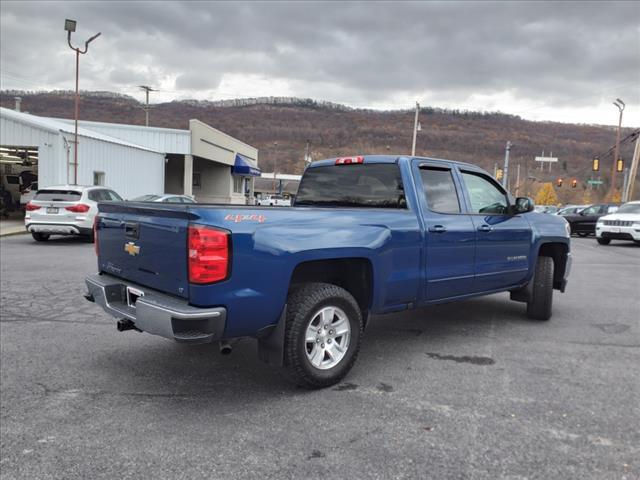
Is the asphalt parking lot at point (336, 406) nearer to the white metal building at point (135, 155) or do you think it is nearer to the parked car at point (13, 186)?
the white metal building at point (135, 155)

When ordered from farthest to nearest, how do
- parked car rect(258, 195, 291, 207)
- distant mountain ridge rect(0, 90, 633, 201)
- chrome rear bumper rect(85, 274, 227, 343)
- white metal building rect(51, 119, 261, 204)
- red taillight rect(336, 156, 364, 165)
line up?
distant mountain ridge rect(0, 90, 633, 201) < white metal building rect(51, 119, 261, 204) < parked car rect(258, 195, 291, 207) < red taillight rect(336, 156, 364, 165) < chrome rear bumper rect(85, 274, 227, 343)

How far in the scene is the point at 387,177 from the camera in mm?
4934

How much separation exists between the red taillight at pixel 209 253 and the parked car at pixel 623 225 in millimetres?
18676

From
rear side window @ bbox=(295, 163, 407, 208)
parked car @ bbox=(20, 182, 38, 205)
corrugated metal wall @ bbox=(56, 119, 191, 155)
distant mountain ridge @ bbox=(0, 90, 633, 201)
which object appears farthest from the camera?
distant mountain ridge @ bbox=(0, 90, 633, 201)

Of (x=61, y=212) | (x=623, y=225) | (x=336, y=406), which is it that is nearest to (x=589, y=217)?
(x=623, y=225)

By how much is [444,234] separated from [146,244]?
2652 mm

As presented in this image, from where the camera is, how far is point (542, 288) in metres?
6.21

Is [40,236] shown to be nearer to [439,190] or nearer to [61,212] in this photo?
[61,212]

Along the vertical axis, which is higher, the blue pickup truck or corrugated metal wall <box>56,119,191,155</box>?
corrugated metal wall <box>56,119,191,155</box>

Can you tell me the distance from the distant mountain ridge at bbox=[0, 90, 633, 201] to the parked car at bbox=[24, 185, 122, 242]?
3558 inches

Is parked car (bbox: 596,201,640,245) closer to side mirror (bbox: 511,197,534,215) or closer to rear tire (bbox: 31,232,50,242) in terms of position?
side mirror (bbox: 511,197,534,215)

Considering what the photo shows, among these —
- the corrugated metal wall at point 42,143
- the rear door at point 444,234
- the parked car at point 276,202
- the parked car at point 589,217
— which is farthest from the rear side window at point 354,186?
the parked car at point 589,217

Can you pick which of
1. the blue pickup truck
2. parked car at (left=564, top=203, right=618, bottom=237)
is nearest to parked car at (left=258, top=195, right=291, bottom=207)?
the blue pickup truck

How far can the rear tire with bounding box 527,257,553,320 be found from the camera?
20.4 feet
